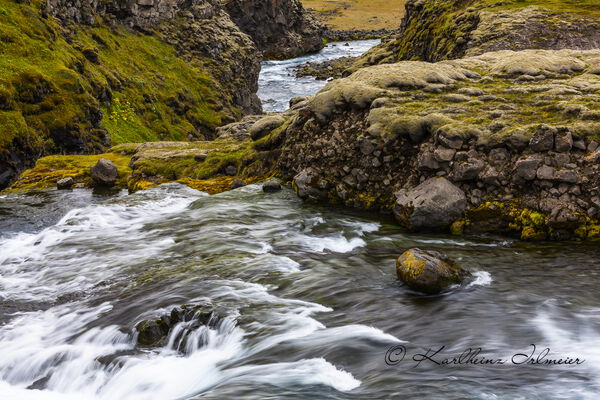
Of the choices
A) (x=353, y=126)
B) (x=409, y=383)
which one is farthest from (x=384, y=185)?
(x=409, y=383)

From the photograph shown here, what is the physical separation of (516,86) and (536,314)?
49.7 ft

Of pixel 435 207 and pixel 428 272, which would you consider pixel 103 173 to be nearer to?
pixel 435 207

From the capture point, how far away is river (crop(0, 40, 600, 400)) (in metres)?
9.98

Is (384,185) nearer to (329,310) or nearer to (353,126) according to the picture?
(353,126)

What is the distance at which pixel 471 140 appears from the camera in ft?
66.6

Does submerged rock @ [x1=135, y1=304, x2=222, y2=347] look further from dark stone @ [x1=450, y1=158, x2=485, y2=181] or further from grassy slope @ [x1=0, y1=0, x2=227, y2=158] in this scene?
grassy slope @ [x1=0, y1=0, x2=227, y2=158]

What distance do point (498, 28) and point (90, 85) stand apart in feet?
123

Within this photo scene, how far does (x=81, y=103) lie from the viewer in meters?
43.5

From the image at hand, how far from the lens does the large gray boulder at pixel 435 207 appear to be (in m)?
19.5

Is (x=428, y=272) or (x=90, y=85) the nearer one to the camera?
(x=428, y=272)

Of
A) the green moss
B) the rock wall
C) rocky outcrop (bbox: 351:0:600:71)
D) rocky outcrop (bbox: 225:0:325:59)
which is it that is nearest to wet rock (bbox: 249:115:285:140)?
the rock wall

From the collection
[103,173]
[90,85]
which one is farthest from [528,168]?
[90,85]

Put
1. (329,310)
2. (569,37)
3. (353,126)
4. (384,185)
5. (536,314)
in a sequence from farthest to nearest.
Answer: (569,37)
(353,126)
(384,185)
(329,310)
(536,314)

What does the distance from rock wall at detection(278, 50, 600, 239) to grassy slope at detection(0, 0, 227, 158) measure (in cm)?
2201
